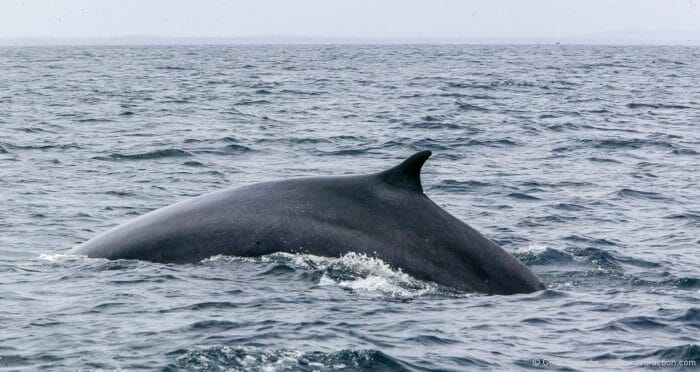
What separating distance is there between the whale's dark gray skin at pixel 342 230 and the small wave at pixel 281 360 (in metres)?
1.79

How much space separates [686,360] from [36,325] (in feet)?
20.4

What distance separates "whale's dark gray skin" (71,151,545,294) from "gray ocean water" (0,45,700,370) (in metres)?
0.18

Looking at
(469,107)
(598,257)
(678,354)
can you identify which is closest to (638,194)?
(598,257)

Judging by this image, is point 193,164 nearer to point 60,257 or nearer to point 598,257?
point 60,257

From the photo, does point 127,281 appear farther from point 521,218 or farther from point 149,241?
point 521,218

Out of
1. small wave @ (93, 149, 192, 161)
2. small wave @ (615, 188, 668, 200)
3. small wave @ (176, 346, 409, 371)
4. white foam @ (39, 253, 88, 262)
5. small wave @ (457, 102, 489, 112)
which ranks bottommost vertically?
small wave @ (457, 102, 489, 112)

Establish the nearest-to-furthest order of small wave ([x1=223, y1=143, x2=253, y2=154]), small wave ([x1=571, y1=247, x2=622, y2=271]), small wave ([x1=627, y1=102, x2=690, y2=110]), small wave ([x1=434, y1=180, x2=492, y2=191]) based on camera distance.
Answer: small wave ([x1=571, y1=247, x2=622, y2=271]) → small wave ([x1=434, y1=180, x2=492, y2=191]) → small wave ([x1=223, y1=143, x2=253, y2=154]) → small wave ([x1=627, y1=102, x2=690, y2=110])

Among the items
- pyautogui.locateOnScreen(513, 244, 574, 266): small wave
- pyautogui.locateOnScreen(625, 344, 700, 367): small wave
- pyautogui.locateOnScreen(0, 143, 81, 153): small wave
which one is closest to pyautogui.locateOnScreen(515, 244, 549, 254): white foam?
pyautogui.locateOnScreen(513, 244, 574, 266): small wave

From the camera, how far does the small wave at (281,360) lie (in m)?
8.77

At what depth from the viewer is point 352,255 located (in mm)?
10984

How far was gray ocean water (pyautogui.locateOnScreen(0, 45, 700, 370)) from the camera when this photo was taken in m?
9.53

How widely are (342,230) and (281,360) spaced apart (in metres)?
2.42

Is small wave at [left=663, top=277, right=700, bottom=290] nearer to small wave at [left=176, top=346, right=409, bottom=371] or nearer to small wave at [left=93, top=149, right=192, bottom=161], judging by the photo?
small wave at [left=176, top=346, right=409, bottom=371]

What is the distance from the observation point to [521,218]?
17500mm
